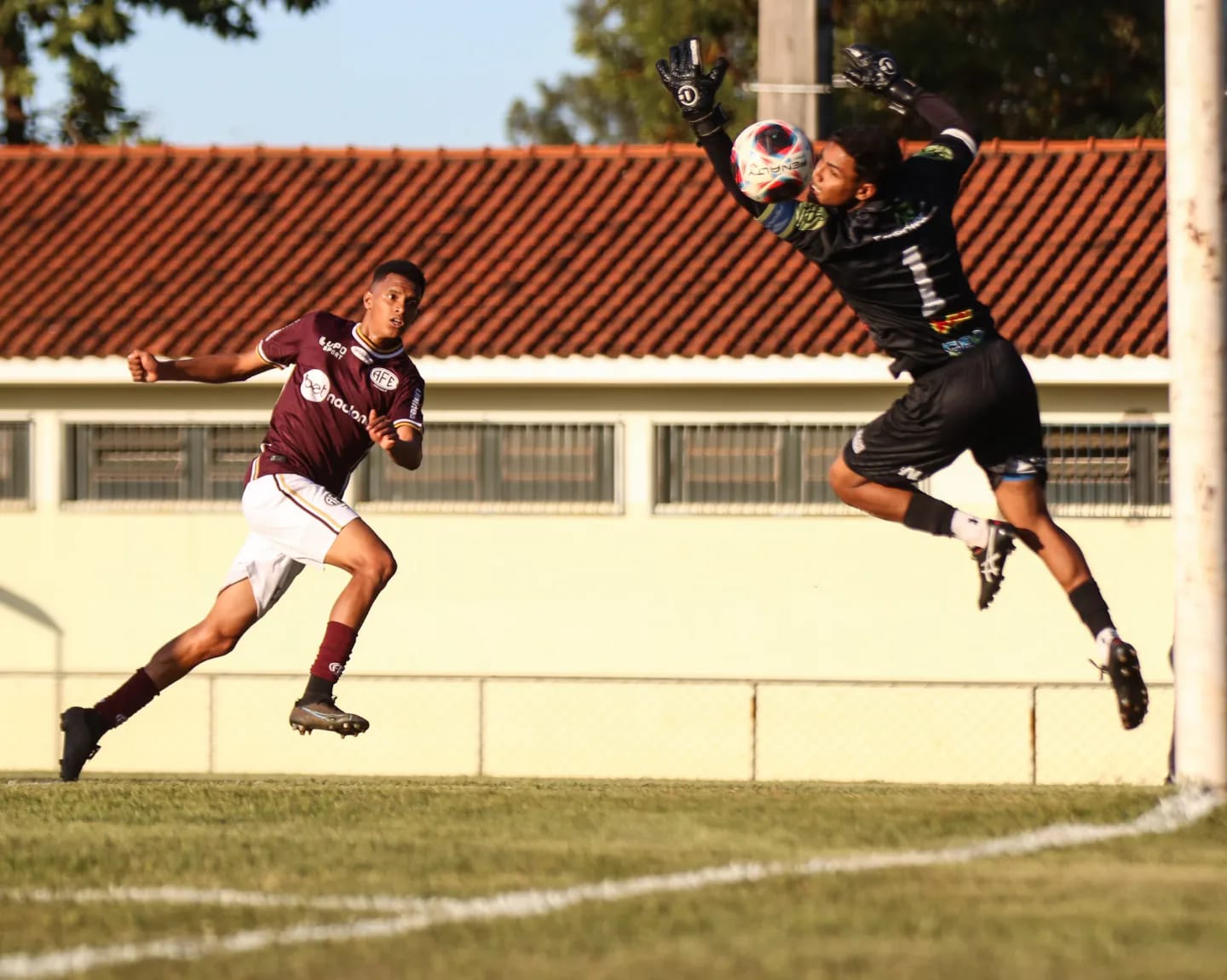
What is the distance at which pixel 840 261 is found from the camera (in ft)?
28.8

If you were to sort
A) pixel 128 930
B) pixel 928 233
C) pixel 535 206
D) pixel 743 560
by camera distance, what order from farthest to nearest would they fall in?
1. pixel 535 206
2. pixel 743 560
3. pixel 928 233
4. pixel 128 930

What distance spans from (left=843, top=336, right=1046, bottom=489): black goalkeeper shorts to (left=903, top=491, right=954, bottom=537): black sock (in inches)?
5.2

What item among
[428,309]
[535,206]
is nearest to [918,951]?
[428,309]

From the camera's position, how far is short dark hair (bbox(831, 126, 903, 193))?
8523 millimetres

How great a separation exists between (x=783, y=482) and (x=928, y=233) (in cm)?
1024

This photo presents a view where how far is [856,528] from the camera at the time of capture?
18.8 metres

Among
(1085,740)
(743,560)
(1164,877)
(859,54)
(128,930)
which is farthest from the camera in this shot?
(743,560)

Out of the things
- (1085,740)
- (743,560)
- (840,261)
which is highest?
(840,261)

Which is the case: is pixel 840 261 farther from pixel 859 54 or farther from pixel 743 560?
pixel 743 560

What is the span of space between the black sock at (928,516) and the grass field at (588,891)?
138 cm

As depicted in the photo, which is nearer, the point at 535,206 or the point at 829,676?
the point at 829,676

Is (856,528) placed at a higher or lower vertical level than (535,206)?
lower

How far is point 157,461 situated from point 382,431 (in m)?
11.2

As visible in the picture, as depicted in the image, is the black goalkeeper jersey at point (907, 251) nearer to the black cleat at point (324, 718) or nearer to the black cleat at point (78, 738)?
the black cleat at point (324, 718)
